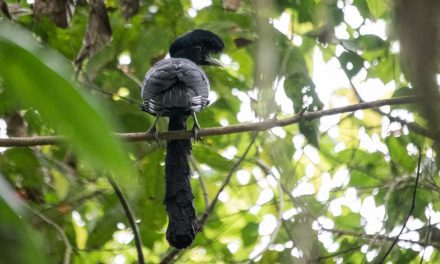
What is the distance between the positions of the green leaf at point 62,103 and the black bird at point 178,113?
240cm

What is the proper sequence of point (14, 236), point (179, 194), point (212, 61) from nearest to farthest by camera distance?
point (14, 236) < point (179, 194) < point (212, 61)

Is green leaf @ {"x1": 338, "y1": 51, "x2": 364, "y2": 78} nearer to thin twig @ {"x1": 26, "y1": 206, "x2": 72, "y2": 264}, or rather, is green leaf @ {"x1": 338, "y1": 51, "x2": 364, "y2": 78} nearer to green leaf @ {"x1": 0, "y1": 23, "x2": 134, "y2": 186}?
thin twig @ {"x1": 26, "y1": 206, "x2": 72, "y2": 264}

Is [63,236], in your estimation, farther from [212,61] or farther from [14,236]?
[14,236]

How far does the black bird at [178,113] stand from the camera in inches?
115

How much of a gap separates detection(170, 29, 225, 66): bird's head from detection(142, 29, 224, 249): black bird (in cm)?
40

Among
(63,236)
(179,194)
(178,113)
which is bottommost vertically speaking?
(63,236)

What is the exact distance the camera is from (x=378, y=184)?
3.96m

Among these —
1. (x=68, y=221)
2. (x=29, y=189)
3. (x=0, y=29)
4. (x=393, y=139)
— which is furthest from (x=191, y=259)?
(x=0, y=29)

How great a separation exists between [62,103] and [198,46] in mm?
3446

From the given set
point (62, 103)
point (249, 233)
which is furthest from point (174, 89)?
point (62, 103)

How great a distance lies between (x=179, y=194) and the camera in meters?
3.08

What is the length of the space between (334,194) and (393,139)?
1.55 feet

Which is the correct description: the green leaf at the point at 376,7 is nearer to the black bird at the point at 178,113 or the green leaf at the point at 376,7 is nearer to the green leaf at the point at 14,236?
the black bird at the point at 178,113

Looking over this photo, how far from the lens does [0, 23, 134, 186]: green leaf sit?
1.60ft
